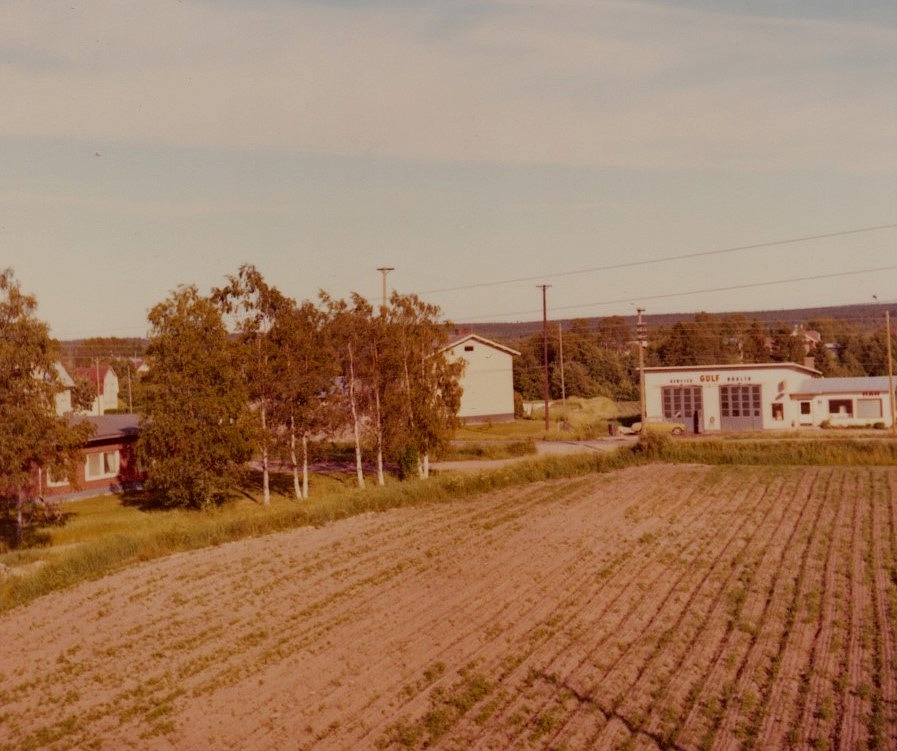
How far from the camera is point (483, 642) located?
17797 mm

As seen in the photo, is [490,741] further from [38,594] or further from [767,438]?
[767,438]

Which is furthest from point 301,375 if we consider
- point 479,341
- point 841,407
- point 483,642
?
point 841,407

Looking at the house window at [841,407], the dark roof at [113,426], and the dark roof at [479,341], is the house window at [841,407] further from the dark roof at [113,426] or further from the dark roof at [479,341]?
the dark roof at [113,426]

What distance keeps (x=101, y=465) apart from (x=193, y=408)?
9.21 meters

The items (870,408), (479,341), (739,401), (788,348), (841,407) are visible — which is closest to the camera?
(870,408)

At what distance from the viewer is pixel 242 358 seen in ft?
127

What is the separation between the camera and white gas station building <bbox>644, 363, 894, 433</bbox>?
205 feet

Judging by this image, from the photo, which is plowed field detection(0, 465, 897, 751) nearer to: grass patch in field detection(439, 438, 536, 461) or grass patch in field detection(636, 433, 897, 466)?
grass patch in field detection(636, 433, 897, 466)

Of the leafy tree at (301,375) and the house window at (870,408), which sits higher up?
the leafy tree at (301,375)

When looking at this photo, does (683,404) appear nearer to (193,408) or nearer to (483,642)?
(193,408)

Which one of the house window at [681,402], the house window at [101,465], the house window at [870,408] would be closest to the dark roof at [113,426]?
the house window at [101,465]

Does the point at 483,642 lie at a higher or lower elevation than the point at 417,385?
lower

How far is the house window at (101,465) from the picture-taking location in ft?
141

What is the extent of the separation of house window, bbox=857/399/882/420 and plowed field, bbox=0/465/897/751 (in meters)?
35.8
